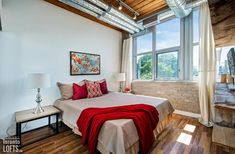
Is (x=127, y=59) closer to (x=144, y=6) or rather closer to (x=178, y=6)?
(x=144, y=6)

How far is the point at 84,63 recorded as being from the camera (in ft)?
11.0

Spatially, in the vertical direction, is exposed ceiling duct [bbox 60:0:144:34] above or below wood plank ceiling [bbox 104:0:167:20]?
below

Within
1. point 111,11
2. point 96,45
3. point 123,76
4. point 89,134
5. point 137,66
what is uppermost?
point 111,11

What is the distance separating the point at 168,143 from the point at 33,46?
3.25 meters

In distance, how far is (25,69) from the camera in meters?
2.38

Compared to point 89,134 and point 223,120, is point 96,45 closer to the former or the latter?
point 89,134

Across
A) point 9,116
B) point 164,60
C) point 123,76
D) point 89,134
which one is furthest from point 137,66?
point 9,116

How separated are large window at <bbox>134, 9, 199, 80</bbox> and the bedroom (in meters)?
0.03

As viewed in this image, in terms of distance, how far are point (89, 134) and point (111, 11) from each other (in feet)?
9.05

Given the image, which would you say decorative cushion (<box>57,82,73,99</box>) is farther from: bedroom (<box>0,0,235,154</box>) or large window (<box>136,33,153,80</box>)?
large window (<box>136,33,153,80</box>)

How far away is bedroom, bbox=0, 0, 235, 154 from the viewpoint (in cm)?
184

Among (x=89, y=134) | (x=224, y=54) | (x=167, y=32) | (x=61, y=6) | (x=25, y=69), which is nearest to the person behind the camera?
(x=89, y=134)

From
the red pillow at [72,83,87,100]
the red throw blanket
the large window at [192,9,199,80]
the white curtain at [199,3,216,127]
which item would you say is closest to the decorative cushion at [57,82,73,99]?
the red pillow at [72,83,87,100]

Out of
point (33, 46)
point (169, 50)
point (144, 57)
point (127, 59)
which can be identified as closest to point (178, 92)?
point (169, 50)
